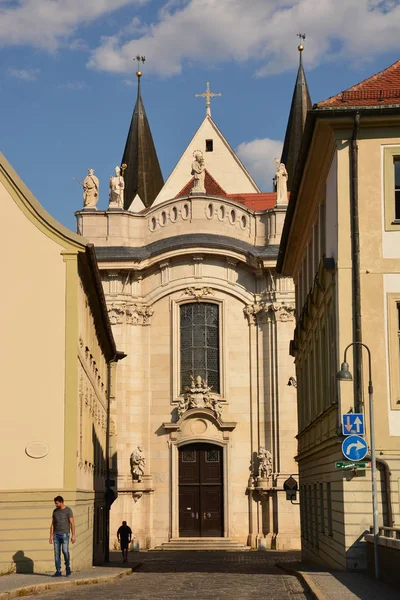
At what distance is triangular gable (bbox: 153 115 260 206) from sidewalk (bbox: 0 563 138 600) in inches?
1432

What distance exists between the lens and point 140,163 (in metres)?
58.9

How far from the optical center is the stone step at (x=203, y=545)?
144ft

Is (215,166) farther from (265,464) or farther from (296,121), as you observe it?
(265,464)

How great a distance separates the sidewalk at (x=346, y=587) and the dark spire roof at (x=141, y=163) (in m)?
40.6

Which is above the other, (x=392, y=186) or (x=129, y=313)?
(x=129, y=313)

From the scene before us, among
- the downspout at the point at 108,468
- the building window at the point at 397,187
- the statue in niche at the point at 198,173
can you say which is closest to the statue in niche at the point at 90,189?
the statue in niche at the point at 198,173

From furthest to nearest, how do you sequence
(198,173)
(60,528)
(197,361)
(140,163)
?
(140,163) → (198,173) → (197,361) → (60,528)

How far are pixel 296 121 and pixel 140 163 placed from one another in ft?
27.8

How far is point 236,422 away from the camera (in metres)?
45.5

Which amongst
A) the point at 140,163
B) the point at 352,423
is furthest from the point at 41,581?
the point at 140,163

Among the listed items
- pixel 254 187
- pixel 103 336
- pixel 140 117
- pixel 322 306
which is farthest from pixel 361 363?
pixel 140 117

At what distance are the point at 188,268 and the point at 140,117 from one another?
1645 centimetres

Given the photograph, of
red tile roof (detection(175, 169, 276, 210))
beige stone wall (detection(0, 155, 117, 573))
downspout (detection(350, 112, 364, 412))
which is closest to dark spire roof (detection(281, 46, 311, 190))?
red tile roof (detection(175, 169, 276, 210))

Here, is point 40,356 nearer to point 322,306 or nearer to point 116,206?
point 322,306
